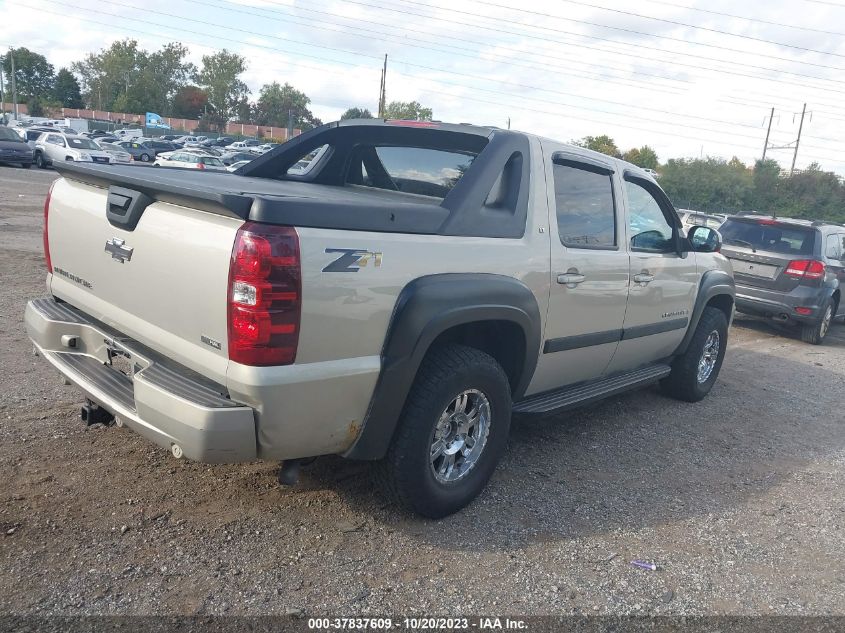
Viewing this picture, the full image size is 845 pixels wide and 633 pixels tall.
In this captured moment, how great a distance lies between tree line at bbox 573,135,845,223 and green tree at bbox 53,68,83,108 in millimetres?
88732

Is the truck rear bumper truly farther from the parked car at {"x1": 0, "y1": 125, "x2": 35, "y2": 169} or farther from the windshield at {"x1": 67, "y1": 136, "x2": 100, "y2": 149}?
the parked car at {"x1": 0, "y1": 125, "x2": 35, "y2": 169}

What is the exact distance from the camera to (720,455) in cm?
490

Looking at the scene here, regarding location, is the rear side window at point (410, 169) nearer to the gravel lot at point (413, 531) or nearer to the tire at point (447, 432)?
the tire at point (447, 432)

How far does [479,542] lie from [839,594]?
5.53 ft

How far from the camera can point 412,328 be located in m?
3.11

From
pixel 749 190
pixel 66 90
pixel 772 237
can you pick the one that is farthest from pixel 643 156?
pixel 66 90

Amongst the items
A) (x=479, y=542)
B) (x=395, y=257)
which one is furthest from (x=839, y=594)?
(x=395, y=257)

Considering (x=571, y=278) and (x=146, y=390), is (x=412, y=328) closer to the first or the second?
(x=146, y=390)

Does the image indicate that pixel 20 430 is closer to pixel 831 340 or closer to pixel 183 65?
pixel 831 340

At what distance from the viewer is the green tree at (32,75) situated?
99694 millimetres

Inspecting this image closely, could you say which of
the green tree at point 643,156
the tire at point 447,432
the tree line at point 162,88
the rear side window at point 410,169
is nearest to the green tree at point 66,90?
the tree line at point 162,88

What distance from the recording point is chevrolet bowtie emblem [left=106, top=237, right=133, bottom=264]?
3182mm

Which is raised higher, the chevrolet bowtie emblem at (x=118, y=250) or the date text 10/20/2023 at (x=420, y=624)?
the chevrolet bowtie emblem at (x=118, y=250)

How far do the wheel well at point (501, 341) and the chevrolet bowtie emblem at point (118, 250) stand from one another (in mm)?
1591
